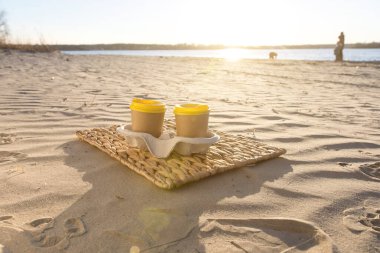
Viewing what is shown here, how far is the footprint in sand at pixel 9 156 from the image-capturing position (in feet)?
6.05

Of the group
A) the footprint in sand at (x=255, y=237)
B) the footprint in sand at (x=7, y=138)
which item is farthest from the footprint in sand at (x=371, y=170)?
the footprint in sand at (x=7, y=138)

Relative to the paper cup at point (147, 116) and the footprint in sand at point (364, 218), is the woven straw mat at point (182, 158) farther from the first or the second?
the footprint in sand at point (364, 218)

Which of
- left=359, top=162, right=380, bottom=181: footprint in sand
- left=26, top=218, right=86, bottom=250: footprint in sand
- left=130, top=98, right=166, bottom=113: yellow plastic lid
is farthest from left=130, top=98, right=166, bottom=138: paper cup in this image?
left=359, top=162, right=380, bottom=181: footprint in sand

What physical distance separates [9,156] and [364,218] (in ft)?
5.83

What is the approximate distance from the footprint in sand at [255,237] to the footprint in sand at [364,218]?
154 mm

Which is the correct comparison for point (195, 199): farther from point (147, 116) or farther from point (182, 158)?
point (147, 116)

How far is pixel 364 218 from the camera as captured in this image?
1330 mm

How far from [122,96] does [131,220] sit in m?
3.20

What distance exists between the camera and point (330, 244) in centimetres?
114

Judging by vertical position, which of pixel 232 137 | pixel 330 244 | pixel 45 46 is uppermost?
pixel 45 46

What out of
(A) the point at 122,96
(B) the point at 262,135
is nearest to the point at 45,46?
(A) the point at 122,96

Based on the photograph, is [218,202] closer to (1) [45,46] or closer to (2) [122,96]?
(2) [122,96]

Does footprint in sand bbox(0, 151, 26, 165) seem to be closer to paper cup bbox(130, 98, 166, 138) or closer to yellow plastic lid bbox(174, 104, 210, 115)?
paper cup bbox(130, 98, 166, 138)

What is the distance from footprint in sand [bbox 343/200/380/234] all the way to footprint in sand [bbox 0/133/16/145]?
76.2 inches
